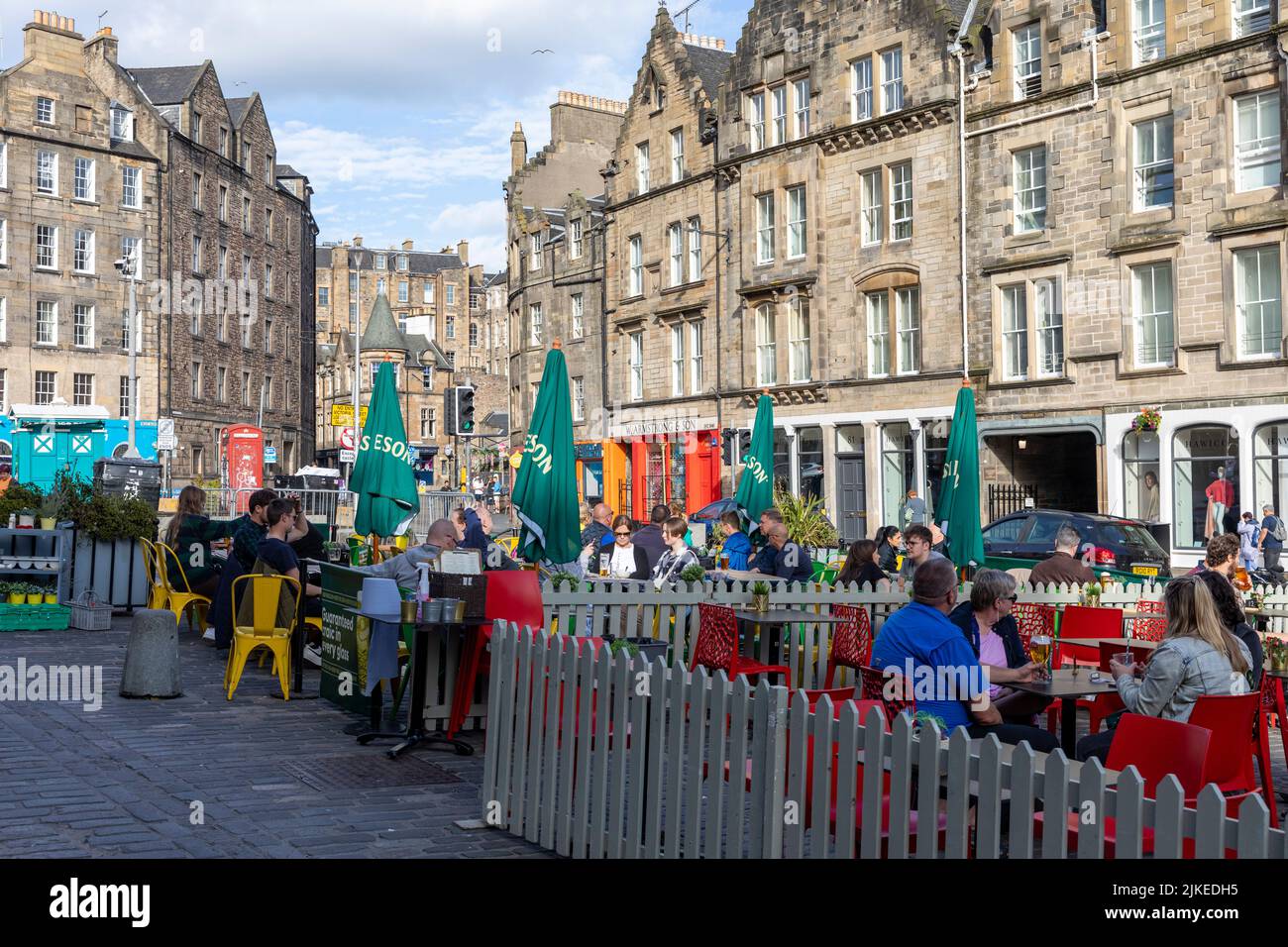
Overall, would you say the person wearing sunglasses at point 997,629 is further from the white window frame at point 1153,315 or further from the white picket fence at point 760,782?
the white window frame at point 1153,315

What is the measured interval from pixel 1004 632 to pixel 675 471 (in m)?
32.7

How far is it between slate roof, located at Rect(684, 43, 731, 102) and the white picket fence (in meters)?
35.4

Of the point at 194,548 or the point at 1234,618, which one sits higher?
the point at 194,548

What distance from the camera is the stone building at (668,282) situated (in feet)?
129

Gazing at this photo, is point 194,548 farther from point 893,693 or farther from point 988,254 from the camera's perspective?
point 988,254

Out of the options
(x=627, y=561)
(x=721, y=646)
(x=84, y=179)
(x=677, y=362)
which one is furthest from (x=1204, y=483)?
(x=84, y=179)

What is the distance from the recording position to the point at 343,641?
1117cm

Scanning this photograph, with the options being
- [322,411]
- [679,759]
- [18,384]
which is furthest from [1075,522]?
[322,411]

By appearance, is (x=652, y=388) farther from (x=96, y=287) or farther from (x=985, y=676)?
Result: (x=985, y=676)

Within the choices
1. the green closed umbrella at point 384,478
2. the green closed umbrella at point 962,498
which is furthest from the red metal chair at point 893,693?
the green closed umbrella at point 384,478

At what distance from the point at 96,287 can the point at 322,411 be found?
6721cm

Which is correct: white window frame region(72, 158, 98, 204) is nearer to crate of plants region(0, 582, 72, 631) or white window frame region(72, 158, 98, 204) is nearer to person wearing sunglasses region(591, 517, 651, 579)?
crate of plants region(0, 582, 72, 631)

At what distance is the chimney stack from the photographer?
59.1 metres

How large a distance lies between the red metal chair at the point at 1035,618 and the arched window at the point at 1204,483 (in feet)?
52.2
